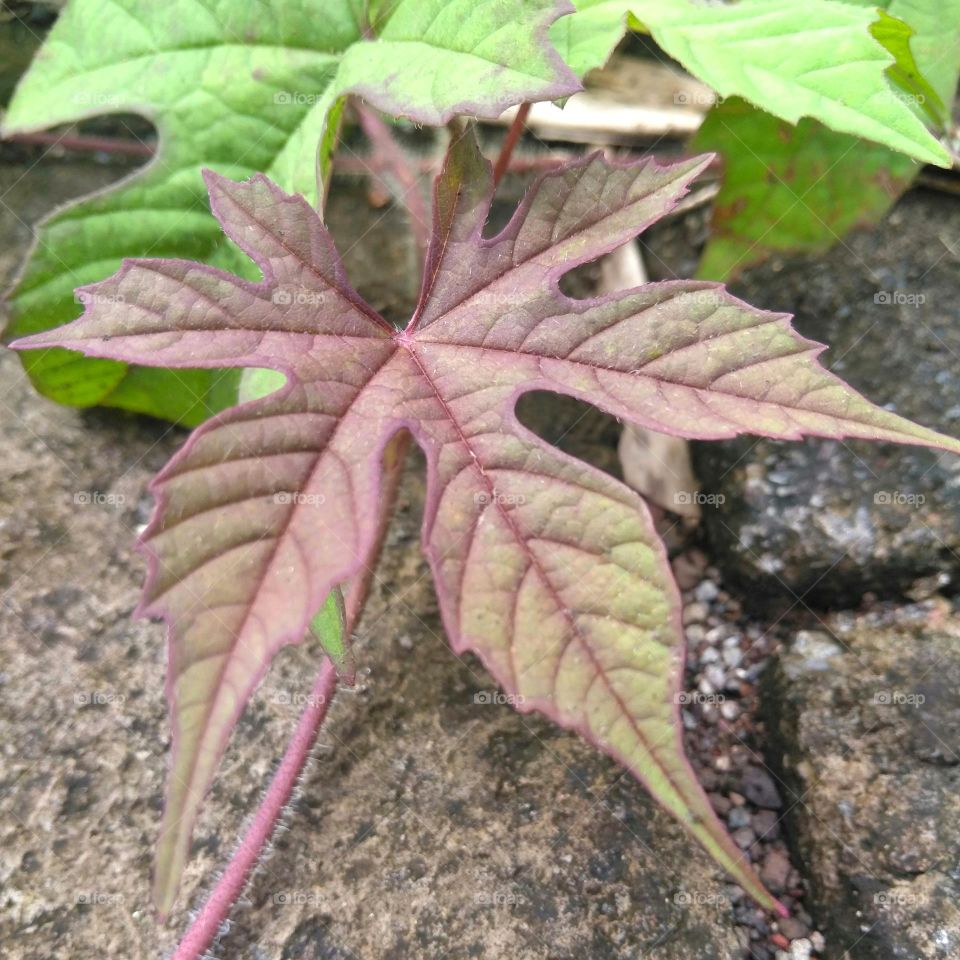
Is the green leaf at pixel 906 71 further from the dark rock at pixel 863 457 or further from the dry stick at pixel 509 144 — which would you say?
the dry stick at pixel 509 144

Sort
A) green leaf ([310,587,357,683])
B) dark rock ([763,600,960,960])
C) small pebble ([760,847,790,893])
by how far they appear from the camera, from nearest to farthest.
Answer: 1. green leaf ([310,587,357,683])
2. dark rock ([763,600,960,960])
3. small pebble ([760,847,790,893])

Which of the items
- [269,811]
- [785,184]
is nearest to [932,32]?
[785,184]

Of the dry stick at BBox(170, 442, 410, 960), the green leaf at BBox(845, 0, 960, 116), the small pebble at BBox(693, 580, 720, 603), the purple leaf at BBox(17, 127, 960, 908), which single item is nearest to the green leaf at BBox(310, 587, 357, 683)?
the dry stick at BBox(170, 442, 410, 960)

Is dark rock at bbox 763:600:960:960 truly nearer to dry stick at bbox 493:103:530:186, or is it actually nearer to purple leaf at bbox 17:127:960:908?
purple leaf at bbox 17:127:960:908

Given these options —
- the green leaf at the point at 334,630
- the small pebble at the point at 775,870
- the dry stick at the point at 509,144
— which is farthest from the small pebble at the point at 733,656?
the dry stick at the point at 509,144

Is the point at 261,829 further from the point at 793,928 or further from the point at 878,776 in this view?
the point at 878,776

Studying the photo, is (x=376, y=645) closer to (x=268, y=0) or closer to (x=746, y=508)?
(x=746, y=508)

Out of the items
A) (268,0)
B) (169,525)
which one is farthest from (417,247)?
(169,525)
